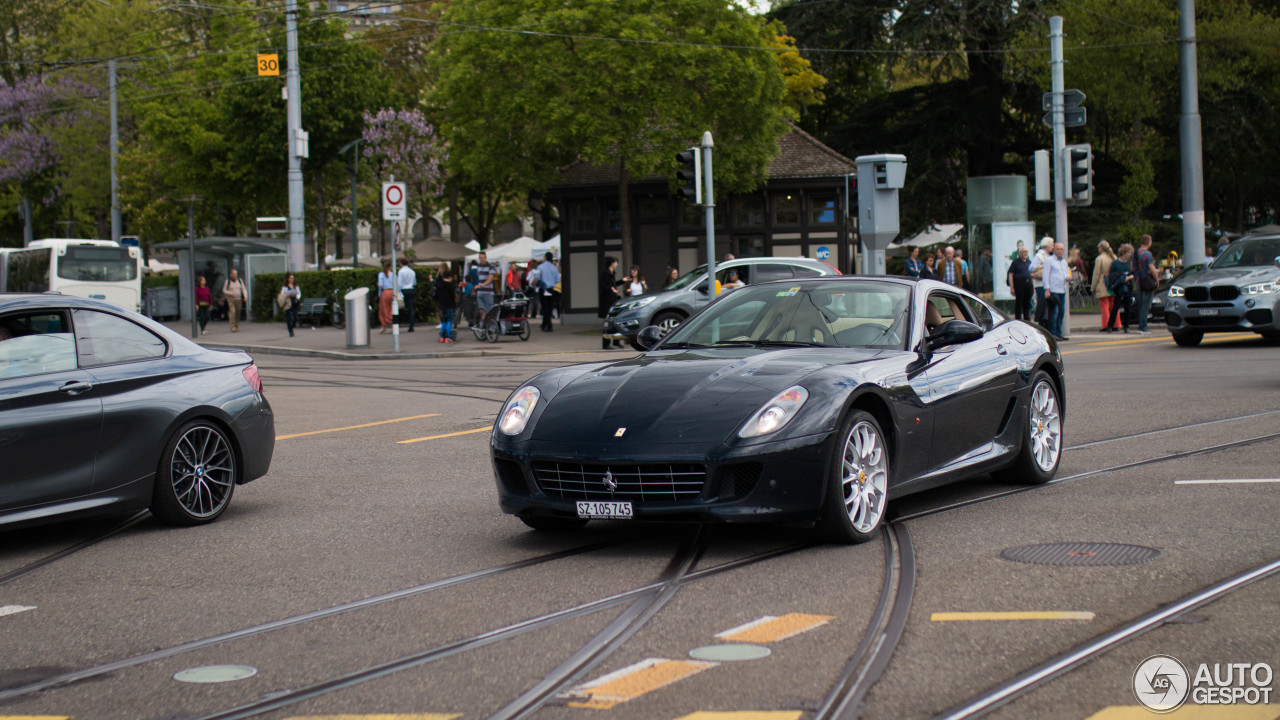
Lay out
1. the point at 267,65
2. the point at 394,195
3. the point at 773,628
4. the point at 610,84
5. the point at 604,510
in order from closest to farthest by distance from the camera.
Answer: the point at 773,628 < the point at 604,510 < the point at 394,195 < the point at 610,84 < the point at 267,65

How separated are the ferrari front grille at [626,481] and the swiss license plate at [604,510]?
28 mm

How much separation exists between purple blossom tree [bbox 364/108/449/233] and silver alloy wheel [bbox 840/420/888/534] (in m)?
45.1

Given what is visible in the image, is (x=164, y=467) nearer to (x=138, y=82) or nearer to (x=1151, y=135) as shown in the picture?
(x=1151, y=135)

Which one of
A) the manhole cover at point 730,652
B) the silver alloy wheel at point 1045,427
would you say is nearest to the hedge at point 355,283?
the silver alloy wheel at point 1045,427

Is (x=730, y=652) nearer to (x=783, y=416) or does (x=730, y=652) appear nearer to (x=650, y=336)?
(x=783, y=416)

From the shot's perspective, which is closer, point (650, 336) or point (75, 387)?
point (75, 387)

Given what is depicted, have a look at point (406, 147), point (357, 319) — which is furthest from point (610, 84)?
point (406, 147)

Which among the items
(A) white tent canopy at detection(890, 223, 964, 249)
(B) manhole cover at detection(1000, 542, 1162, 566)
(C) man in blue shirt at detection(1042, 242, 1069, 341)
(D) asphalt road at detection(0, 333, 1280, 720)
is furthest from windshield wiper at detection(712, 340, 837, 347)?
(A) white tent canopy at detection(890, 223, 964, 249)

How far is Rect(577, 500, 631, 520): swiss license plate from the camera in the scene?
6.31 metres

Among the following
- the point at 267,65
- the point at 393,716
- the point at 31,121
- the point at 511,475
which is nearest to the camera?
the point at 393,716

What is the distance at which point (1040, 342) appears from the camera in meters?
8.86

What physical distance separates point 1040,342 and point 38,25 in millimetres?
73441

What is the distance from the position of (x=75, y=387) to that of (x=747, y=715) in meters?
4.76

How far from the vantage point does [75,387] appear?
23.8ft
